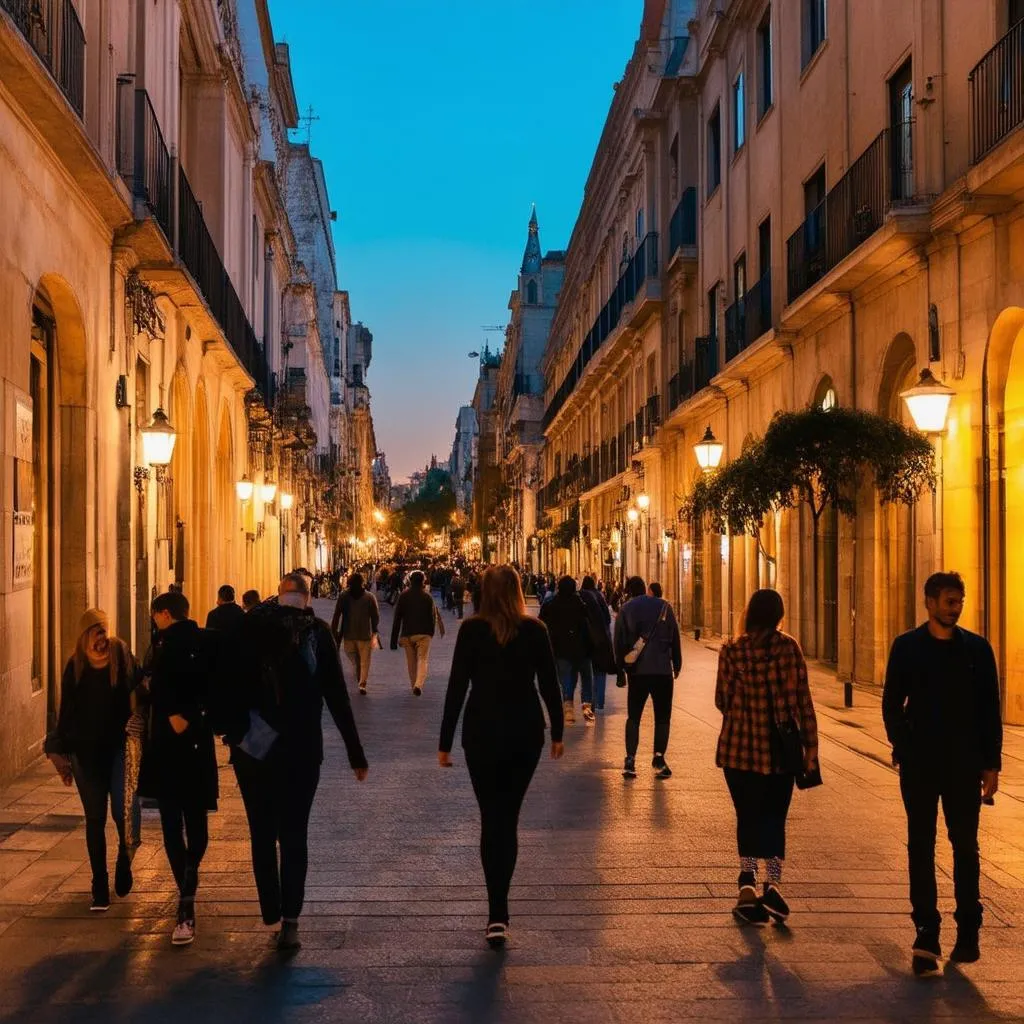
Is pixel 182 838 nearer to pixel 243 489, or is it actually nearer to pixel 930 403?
pixel 930 403

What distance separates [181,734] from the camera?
6500 mm

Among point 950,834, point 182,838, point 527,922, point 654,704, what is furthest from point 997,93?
point 182,838

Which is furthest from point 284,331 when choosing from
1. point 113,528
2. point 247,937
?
point 247,937

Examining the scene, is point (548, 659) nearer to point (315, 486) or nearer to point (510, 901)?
point (510, 901)

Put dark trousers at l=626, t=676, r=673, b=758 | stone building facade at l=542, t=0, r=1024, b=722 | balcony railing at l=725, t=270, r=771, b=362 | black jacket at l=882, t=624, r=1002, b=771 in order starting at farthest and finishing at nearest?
balcony railing at l=725, t=270, r=771, b=362 < stone building facade at l=542, t=0, r=1024, b=722 < dark trousers at l=626, t=676, r=673, b=758 < black jacket at l=882, t=624, r=1002, b=771

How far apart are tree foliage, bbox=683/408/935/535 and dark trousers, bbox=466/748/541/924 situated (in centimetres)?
953

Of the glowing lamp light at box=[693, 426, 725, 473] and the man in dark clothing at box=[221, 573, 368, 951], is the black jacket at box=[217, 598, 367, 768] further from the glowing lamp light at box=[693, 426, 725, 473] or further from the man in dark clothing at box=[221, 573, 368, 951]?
the glowing lamp light at box=[693, 426, 725, 473]

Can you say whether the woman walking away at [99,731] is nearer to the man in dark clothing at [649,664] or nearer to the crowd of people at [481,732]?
the crowd of people at [481,732]

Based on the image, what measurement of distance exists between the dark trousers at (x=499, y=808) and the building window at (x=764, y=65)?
774 inches

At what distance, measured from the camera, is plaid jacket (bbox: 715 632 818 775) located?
6.60 m

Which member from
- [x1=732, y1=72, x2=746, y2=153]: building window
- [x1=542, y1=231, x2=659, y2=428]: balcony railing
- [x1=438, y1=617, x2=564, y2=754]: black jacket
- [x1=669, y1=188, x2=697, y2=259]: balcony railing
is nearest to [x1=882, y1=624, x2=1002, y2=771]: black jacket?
[x1=438, y1=617, x2=564, y2=754]: black jacket

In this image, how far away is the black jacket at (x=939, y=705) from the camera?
19.5ft

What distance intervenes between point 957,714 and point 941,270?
970cm

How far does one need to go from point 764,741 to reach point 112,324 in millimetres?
9575
